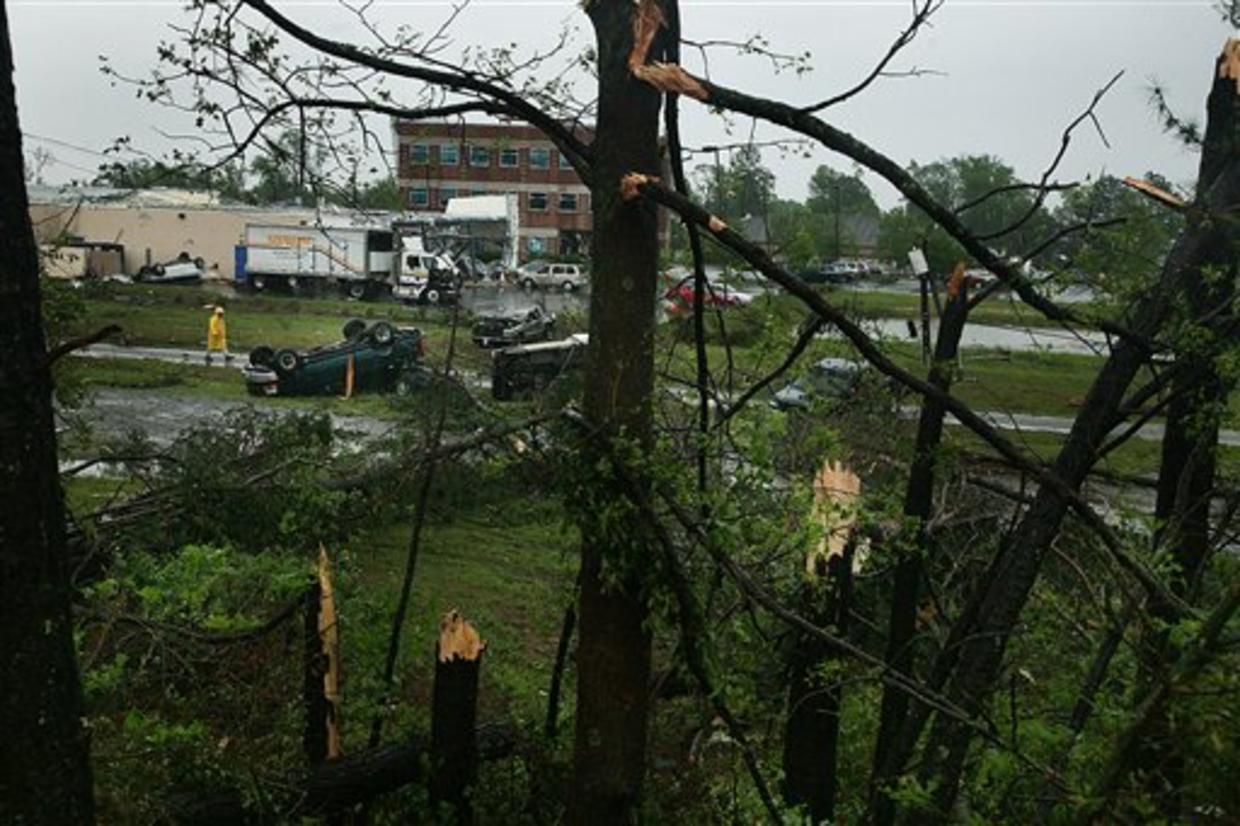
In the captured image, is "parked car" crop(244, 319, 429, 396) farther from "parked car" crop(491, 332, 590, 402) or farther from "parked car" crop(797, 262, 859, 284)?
"parked car" crop(797, 262, 859, 284)

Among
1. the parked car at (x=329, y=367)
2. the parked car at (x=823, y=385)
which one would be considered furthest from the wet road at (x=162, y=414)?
the parked car at (x=823, y=385)

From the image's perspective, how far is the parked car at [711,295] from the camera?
15.9 ft

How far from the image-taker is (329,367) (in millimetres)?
21000

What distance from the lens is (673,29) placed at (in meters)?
3.82

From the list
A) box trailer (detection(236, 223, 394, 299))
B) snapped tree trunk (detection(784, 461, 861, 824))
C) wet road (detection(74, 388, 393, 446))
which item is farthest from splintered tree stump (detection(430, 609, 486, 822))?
box trailer (detection(236, 223, 394, 299))

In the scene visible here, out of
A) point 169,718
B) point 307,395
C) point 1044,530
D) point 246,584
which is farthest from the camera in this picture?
point 307,395

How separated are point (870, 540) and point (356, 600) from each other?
3050 millimetres

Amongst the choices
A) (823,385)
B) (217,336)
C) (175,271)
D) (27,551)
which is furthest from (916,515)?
(175,271)

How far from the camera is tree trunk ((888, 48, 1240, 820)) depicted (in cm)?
379

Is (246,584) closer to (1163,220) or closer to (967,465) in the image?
(967,465)

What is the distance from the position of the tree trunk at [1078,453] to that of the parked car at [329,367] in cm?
1704

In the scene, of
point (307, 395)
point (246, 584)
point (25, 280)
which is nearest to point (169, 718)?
point (246, 584)

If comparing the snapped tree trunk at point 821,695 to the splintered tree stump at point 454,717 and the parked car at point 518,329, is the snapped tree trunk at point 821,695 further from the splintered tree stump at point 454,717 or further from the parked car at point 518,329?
the parked car at point 518,329

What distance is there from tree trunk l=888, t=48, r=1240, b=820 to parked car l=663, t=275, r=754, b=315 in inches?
60.7
